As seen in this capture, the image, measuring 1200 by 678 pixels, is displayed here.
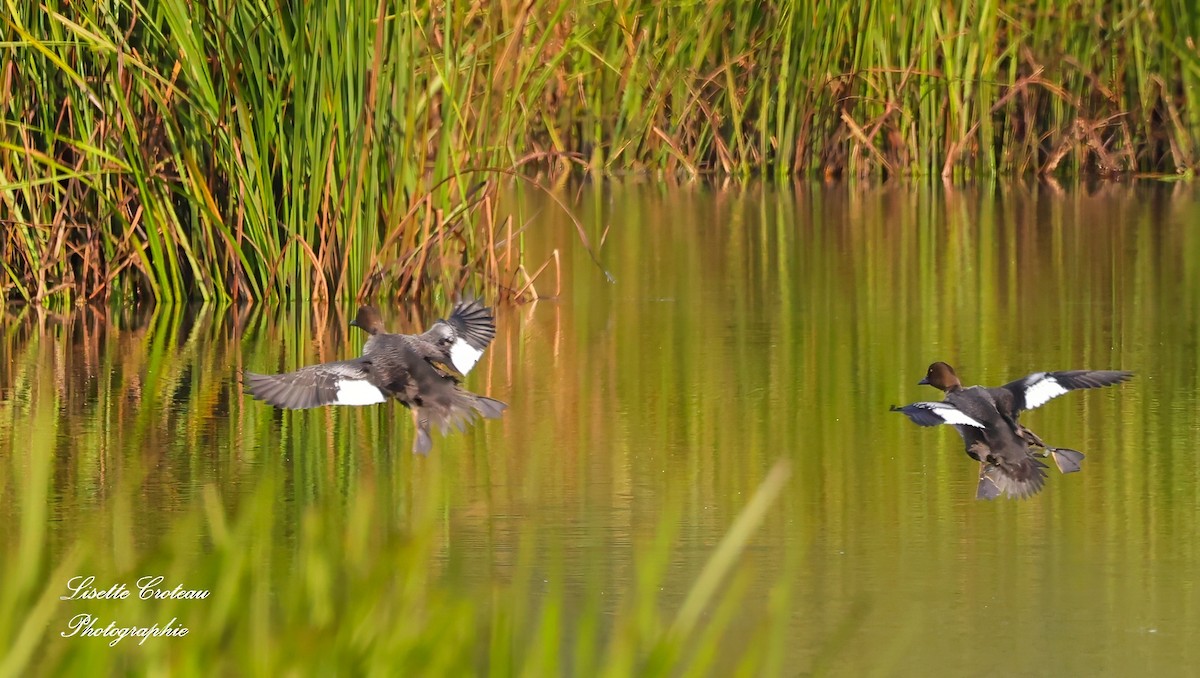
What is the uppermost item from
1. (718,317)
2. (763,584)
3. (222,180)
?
(222,180)

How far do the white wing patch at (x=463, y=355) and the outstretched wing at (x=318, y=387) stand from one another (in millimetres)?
345

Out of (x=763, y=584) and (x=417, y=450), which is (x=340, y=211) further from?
(x=763, y=584)

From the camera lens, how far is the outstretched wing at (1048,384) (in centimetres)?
443

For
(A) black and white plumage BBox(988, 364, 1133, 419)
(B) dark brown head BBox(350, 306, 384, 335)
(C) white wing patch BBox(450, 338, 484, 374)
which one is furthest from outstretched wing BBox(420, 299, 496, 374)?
(A) black and white plumage BBox(988, 364, 1133, 419)

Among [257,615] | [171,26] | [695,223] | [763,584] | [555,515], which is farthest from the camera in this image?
[695,223]

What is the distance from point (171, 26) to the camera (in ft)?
21.6

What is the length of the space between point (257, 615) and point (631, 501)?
210 cm

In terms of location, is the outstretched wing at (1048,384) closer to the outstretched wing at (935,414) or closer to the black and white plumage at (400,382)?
the outstretched wing at (935,414)

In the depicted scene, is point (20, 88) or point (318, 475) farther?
point (20, 88)

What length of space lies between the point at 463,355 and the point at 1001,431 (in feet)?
4.14

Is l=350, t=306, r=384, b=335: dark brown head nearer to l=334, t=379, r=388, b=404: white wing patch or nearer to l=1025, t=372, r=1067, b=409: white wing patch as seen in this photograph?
l=334, t=379, r=388, b=404: white wing patch

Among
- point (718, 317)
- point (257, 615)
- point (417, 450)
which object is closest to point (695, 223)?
point (718, 317)

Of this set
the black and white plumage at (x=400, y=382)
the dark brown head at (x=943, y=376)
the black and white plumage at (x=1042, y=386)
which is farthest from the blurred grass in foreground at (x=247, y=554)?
the black and white plumage at (x=1042, y=386)

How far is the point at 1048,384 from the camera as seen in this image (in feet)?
14.6
